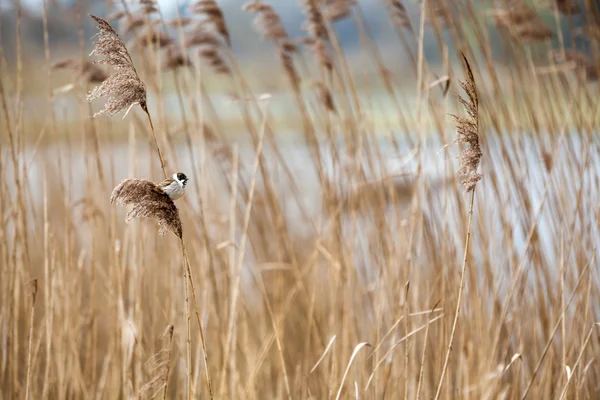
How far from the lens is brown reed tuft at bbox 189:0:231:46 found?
1.81 metres

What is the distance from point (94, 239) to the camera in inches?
73.1

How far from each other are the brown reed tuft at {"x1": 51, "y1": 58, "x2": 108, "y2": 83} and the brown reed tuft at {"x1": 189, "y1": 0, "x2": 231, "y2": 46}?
0.28m

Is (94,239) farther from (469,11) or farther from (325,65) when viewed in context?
(469,11)

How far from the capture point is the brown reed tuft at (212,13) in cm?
181

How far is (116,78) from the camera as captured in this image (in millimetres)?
920

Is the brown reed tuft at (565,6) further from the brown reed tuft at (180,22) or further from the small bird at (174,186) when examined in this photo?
the small bird at (174,186)

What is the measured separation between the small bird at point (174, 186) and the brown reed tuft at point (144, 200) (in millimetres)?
51

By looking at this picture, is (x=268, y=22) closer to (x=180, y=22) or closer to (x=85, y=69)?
(x=180, y=22)

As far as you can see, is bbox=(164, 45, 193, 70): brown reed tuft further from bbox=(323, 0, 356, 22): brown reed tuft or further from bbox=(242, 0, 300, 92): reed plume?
bbox=(323, 0, 356, 22): brown reed tuft

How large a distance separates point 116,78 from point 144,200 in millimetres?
166

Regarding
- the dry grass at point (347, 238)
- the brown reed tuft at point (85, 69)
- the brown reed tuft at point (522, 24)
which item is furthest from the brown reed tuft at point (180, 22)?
the brown reed tuft at point (522, 24)

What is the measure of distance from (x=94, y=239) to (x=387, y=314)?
0.80m

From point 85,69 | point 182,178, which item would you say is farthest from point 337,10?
point 182,178

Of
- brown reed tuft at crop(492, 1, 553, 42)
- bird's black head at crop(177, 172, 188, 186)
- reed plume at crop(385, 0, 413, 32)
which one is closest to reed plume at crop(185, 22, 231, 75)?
reed plume at crop(385, 0, 413, 32)
